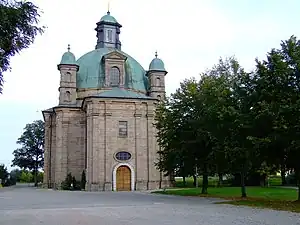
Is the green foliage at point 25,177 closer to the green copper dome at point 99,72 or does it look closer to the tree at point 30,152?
the tree at point 30,152

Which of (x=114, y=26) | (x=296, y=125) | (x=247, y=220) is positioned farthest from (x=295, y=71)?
(x=114, y=26)

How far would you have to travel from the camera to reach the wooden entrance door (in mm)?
50969

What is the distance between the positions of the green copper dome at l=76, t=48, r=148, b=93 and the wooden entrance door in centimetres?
1279

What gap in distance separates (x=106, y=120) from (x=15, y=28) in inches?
1676

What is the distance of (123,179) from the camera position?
2012 inches

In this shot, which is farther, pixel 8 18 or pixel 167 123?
pixel 167 123

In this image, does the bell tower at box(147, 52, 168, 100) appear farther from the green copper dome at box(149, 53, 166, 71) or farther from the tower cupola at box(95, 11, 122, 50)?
the tower cupola at box(95, 11, 122, 50)

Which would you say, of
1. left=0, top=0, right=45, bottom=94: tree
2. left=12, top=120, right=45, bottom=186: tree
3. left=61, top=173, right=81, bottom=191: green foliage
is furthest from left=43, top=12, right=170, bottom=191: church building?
left=0, top=0, right=45, bottom=94: tree

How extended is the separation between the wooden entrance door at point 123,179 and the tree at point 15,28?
1657 inches

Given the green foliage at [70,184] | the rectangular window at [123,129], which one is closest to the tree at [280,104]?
the rectangular window at [123,129]

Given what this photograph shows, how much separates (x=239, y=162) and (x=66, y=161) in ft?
106

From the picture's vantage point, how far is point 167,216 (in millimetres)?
16234

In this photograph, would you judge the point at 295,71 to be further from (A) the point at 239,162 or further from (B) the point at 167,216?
(B) the point at 167,216

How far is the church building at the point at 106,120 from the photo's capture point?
2007 inches
